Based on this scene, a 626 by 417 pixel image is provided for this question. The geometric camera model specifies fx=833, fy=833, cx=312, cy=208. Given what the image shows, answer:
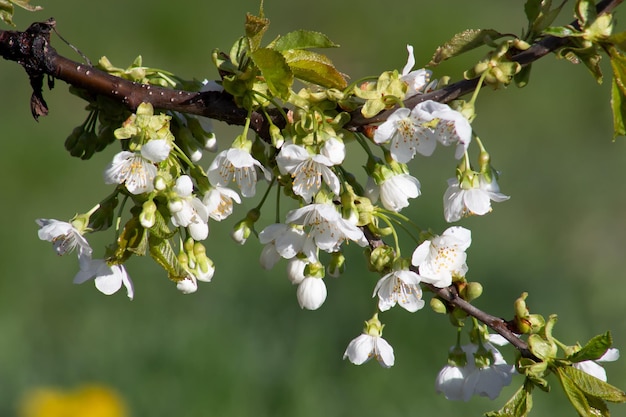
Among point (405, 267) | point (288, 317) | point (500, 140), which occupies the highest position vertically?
point (405, 267)

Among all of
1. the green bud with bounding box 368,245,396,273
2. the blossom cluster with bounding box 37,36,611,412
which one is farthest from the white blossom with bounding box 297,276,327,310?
the green bud with bounding box 368,245,396,273

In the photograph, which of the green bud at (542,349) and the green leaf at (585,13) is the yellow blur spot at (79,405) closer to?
the green bud at (542,349)

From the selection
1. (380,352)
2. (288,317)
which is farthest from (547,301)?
(380,352)

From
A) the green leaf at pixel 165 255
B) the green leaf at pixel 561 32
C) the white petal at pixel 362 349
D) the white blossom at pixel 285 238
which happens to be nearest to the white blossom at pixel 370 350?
the white petal at pixel 362 349

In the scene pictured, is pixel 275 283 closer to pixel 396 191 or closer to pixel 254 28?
pixel 396 191

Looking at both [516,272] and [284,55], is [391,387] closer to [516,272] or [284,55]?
[516,272]
